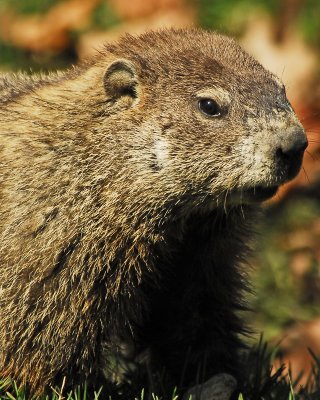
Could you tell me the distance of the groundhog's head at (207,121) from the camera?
416 cm

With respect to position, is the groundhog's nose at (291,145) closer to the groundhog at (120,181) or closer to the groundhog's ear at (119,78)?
the groundhog at (120,181)

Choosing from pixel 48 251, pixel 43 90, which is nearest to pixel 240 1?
pixel 43 90

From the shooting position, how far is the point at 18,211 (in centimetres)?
443

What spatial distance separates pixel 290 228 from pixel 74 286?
3.94 meters

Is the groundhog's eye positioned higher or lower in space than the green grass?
higher

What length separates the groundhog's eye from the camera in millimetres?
4309

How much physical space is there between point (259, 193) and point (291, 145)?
280mm

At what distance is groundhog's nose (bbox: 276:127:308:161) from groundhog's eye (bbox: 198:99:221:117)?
35 centimetres

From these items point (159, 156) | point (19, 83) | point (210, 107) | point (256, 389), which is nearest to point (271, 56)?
point (19, 83)

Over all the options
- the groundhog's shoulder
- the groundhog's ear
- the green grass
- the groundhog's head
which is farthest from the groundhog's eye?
the green grass

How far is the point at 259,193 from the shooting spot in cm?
425

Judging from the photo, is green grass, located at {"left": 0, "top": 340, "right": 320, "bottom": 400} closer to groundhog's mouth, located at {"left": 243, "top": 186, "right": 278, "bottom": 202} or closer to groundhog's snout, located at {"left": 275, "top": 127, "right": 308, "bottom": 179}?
groundhog's mouth, located at {"left": 243, "top": 186, "right": 278, "bottom": 202}

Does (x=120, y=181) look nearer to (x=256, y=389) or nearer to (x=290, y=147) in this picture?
(x=290, y=147)

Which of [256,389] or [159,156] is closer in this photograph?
[159,156]
